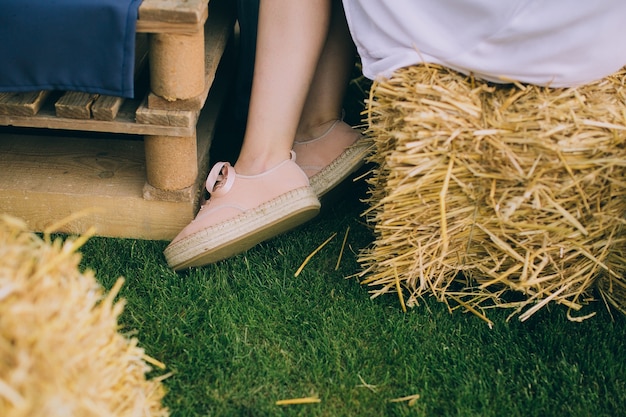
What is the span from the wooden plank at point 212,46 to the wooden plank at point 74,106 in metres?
0.13

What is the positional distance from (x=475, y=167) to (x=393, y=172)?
0.50 feet

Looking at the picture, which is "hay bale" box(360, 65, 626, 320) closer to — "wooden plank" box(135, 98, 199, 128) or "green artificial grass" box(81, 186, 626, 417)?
"green artificial grass" box(81, 186, 626, 417)

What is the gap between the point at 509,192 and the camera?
4.14 feet

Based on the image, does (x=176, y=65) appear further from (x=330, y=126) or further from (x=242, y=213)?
(x=330, y=126)

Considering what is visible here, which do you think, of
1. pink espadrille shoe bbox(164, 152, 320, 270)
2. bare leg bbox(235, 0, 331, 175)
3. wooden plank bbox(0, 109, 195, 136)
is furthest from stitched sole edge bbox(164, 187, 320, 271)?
wooden plank bbox(0, 109, 195, 136)

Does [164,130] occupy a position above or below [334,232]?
above

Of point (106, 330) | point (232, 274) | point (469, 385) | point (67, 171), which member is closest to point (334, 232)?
point (232, 274)

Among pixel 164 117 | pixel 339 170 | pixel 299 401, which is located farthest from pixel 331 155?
pixel 299 401

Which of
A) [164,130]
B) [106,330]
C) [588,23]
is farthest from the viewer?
[164,130]

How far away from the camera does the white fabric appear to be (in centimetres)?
118

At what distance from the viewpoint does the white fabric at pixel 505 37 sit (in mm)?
1180

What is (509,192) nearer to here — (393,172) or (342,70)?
(393,172)

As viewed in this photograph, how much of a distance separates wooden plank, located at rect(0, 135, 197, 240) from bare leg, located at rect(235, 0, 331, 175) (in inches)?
8.0

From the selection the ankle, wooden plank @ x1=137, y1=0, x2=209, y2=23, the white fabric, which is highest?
the white fabric
